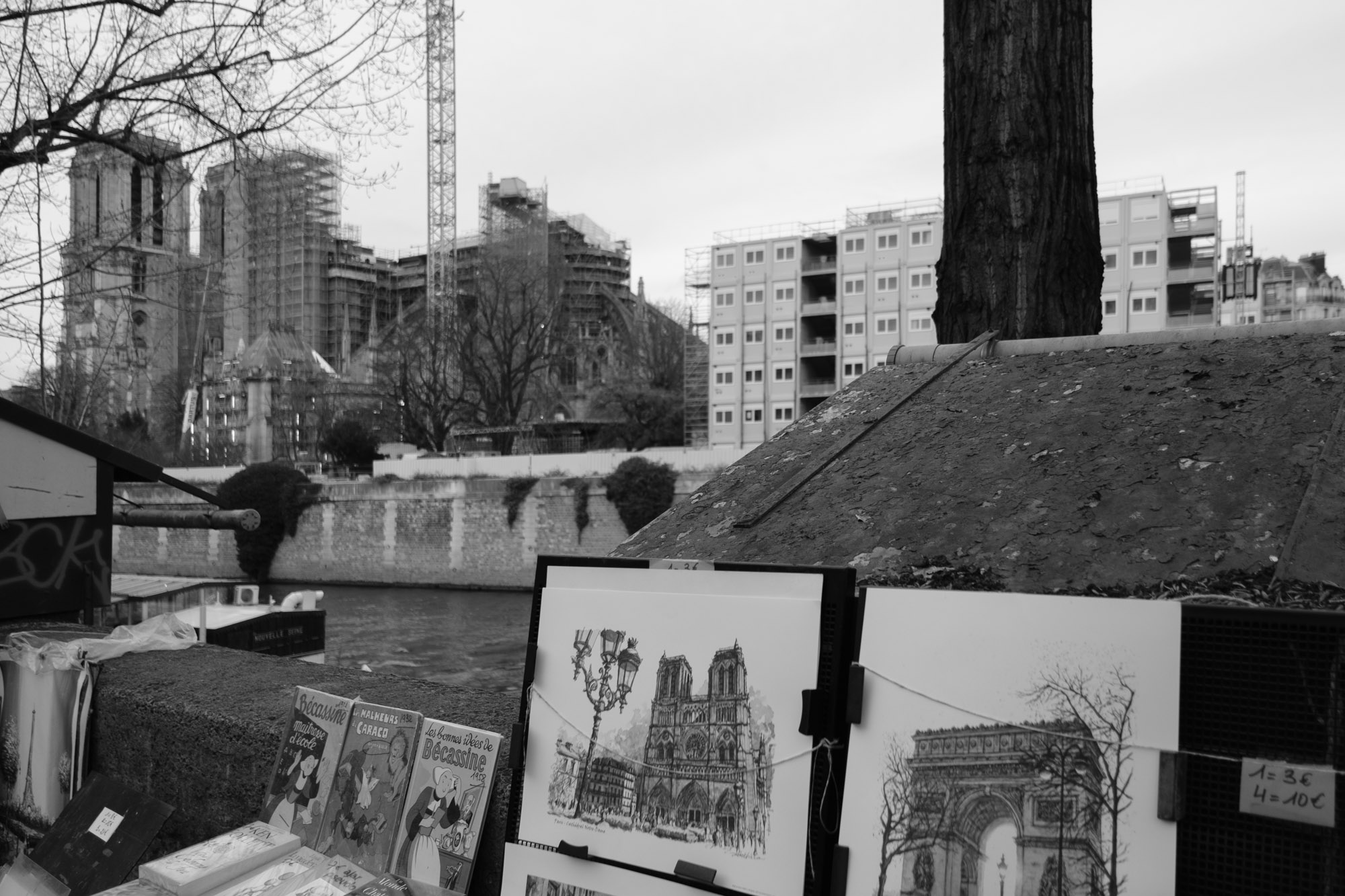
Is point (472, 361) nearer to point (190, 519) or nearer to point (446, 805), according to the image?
point (190, 519)

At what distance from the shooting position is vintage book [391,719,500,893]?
240cm

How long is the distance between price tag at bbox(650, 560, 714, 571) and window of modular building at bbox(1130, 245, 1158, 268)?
157ft

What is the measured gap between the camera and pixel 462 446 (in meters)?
54.0

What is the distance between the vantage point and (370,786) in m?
2.71

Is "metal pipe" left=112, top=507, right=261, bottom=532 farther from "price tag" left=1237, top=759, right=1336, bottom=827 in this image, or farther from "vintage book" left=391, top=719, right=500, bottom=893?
"price tag" left=1237, top=759, right=1336, bottom=827

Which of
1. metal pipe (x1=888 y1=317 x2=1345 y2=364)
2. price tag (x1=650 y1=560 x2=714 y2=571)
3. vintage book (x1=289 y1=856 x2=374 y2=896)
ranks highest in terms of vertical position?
metal pipe (x1=888 y1=317 x2=1345 y2=364)

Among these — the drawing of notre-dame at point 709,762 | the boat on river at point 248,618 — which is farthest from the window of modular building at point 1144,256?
the drawing of notre-dame at point 709,762

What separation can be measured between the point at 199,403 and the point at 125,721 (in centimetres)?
7602

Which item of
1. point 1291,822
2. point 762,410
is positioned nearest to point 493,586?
point 762,410

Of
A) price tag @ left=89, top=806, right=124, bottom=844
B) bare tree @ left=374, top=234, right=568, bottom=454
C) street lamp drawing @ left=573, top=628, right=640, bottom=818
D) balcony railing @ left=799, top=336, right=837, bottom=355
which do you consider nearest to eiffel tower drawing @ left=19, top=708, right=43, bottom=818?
price tag @ left=89, top=806, right=124, bottom=844

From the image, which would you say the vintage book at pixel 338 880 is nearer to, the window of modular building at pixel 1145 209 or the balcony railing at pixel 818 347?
the window of modular building at pixel 1145 209

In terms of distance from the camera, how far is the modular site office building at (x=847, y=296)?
4503 cm

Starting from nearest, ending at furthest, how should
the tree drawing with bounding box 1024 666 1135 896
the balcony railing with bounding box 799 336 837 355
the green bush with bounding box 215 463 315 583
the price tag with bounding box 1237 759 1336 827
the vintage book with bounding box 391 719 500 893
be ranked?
the price tag with bounding box 1237 759 1336 827
the tree drawing with bounding box 1024 666 1135 896
the vintage book with bounding box 391 719 500 893
the green bush with bounding box 215 463 315 583
the balcony railing with bounding box 799 336 837 355

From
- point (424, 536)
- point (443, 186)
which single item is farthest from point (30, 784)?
point (443, 186)
